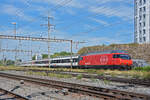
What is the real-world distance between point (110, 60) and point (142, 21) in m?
35.8

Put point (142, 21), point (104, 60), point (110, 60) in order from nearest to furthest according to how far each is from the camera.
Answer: point (110, 60), point (104, 60), point (142, 21)

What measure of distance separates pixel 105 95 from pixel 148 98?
202cm

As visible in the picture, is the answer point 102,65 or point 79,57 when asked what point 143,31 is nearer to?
point 79,57

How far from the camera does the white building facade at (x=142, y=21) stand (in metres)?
58.7

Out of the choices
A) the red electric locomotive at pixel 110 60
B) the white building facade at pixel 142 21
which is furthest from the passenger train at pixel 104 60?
the white building facade at pixel 142 21

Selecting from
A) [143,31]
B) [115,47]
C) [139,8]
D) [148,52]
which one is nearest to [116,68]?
[148,52]

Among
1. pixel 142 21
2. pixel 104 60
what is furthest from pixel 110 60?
pixel 142 21

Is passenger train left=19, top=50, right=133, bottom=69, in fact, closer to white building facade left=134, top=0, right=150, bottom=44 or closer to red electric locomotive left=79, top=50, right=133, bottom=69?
red electric locomotive left=79, top=50, right=133, bottom=69

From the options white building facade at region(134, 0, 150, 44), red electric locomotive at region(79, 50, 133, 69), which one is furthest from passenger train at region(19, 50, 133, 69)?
white building facade at region(134, 0, 150, 44)

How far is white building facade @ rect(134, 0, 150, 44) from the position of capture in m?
58.7

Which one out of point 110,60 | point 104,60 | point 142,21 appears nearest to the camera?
point 110,60

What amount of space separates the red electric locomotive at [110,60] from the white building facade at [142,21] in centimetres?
2829

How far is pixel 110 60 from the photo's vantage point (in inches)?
1184

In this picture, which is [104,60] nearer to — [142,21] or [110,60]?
[110,60]
